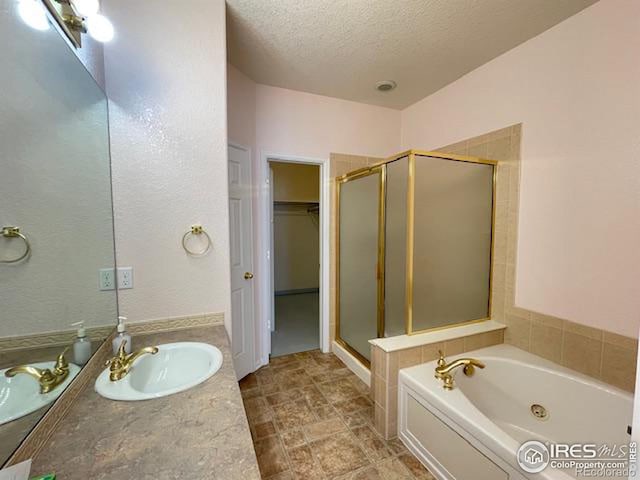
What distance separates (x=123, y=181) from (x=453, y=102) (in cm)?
273

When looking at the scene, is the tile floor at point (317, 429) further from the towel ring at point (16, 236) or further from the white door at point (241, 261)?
the towel ring at point (16, 236)

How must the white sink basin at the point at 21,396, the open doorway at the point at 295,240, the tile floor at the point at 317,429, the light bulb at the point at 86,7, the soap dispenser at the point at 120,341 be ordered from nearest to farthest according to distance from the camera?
the white sink basin at the point at 21,396 < the light bulb at the point at 86,7 < the soap dispenser at the point at 120,341 < the tile floor at the point at 317,429 < the open doorway at the point at 295,240

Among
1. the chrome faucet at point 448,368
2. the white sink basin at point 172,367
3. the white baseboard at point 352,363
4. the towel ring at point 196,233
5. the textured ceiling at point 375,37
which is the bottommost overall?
the white baseboard at point 352,363

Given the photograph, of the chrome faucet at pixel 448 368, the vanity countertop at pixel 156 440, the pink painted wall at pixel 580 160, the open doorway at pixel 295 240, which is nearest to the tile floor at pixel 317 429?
the chrome faucet at pixel 448 368

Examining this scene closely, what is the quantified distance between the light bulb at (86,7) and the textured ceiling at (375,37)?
0.74 meters

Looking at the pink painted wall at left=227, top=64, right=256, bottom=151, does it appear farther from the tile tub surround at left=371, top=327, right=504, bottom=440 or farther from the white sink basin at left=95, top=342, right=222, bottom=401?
the tile tub surround at left=371, top=327, right=504, bottom=440

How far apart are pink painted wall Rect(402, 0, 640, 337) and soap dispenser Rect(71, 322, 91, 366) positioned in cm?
263

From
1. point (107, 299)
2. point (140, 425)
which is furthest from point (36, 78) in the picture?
point (140, 425)

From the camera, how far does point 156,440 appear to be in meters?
0.74

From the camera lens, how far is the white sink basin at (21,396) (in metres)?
0.64

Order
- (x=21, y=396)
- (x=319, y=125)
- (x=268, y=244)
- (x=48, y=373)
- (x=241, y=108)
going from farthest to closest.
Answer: (x=319, y=125) → (x=268, y=244) → (x=241, y=108) → (x=48, y=373) → (x=21, y=396)

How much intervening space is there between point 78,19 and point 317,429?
256cm

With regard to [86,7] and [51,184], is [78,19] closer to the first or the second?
[86,7]

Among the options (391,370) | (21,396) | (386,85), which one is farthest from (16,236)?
(386,85)
